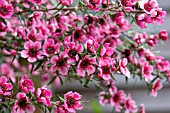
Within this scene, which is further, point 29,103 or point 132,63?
point 132,63

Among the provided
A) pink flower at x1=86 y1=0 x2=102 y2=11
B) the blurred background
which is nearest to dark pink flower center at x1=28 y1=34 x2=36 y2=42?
pink flower at x1=86 y1=0 x2=102 y2=11

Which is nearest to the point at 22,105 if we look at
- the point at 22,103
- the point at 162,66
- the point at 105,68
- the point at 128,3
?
the point at 22,103

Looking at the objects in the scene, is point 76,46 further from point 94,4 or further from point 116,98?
point 116,98

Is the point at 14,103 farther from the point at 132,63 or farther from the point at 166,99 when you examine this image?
the point at 166,99

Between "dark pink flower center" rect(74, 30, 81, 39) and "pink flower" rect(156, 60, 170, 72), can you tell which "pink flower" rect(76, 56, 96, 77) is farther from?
"pink flower" rect(156, 60, 170, 72)

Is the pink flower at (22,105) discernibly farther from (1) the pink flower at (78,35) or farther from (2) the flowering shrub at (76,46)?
(1) the pink flower at (78,35)

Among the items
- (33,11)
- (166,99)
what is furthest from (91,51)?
(166,99)
